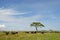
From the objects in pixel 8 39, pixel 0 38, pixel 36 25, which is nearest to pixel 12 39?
pixel 8 39

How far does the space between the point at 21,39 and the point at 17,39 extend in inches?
31.1

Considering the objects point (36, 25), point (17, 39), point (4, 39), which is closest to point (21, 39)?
point (17, 39)

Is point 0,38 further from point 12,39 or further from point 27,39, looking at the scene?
point 27,39

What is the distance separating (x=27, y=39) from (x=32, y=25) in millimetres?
51537

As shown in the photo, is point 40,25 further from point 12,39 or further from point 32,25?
point 12,39

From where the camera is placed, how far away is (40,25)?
7931 cm

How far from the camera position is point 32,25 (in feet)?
265

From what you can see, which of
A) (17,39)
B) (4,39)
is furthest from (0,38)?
(17,39)

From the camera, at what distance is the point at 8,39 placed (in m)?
29.9

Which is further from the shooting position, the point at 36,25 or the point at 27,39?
the point at 36,25

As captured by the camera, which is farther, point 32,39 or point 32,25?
point 32,25

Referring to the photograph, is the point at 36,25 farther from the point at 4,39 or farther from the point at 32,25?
the point at 4,39

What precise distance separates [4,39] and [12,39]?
62.6 inches

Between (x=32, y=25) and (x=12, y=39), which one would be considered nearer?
(x=12, y=39)
